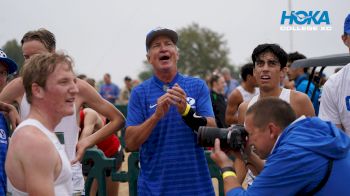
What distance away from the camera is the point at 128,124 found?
4.47 m

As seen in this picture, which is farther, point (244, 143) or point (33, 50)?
point (33, 50)

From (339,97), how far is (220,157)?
1.62 meters

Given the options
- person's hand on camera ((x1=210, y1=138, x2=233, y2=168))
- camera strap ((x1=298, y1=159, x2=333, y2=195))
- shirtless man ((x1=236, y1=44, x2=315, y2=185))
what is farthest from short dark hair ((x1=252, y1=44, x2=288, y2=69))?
camera strap ((x1=298, y1=159, x2=333, y2=195))

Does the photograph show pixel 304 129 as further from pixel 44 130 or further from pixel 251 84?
pixel 251 84

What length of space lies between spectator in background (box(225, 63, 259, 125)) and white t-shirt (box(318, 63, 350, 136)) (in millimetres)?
2929

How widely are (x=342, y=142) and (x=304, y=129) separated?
218 millimetres

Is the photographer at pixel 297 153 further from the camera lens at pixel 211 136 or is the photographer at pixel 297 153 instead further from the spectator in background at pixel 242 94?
the spectator in background at pixel 242 94

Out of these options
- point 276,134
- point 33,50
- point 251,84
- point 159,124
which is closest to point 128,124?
point 159,124

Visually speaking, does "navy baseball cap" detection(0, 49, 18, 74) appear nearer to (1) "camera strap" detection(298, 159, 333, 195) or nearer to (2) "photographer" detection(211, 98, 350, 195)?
(2) "photographer" detection(211, 98, 350, 195)

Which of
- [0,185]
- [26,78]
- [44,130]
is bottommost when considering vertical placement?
[0,185]

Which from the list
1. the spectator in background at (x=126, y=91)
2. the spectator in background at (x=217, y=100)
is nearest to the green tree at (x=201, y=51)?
Result: the spectator in background at (x=126, y=91)

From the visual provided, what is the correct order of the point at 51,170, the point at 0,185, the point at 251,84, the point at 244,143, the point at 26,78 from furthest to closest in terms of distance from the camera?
the point at 251,84
the point at 0,185
the point at 244,143
the point at 26,78
the point at 51,170

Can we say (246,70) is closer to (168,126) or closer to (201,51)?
(168,126)

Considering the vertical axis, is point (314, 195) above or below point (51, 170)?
below
